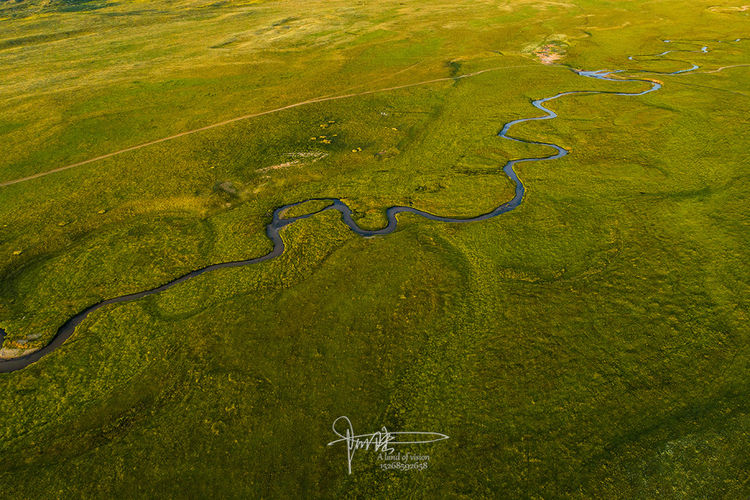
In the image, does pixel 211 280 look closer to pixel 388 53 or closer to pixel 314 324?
pixel 314 324

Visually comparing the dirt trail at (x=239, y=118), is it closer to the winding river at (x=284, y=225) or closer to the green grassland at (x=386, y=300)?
the green grassland at (x=386, y=300)

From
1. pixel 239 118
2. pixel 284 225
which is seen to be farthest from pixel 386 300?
pixel 239 118

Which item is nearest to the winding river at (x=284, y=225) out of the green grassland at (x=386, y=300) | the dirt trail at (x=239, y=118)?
the green grassland at (x=386, y=300)

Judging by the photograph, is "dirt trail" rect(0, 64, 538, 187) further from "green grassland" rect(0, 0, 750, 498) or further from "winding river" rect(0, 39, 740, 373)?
"winding river" rect(0, 39, 740, 373)

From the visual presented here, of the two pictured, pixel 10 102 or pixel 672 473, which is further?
pixel 10 102

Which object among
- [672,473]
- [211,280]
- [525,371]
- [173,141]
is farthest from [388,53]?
[672,473]

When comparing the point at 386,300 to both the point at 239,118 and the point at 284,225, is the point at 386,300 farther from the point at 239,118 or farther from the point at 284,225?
the point at 239,118

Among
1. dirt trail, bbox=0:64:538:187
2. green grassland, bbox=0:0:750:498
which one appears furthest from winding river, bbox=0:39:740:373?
dirt trail, bbox=0:64:538:187

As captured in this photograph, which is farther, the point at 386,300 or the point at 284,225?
the point at 284,225
